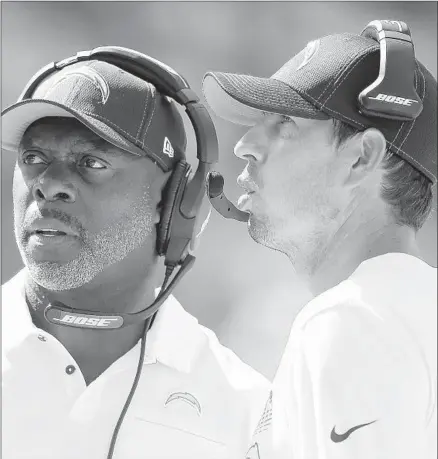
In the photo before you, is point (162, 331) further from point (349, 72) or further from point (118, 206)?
point (349, 72)

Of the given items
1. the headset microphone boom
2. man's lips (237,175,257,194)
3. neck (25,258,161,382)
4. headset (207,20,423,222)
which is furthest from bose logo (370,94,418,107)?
neck (25,258,161,382)

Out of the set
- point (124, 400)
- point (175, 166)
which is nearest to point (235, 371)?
point (124, 400)

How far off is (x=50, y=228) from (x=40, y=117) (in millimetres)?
264

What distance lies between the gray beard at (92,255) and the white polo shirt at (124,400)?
0.16 meters

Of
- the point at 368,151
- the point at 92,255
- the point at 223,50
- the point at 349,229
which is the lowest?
the point at 223,50

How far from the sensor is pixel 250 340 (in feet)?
15.1

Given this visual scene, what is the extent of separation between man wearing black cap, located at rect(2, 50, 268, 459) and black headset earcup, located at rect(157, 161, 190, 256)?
1cm

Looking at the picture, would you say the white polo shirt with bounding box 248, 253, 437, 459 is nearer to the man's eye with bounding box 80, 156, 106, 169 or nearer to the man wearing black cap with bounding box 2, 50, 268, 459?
the man wearing black cap with bounding box 2, 50, 268, 459

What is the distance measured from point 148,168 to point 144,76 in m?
0.22

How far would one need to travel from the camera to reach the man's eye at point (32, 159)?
1.91 meters

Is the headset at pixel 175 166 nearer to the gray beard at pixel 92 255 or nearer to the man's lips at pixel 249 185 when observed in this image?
the gray beard at pixel 92 255

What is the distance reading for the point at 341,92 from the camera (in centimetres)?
165

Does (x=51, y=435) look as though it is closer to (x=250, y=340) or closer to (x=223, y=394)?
(x=223, y=394)

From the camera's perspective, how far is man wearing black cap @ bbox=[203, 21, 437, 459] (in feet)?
4.38
